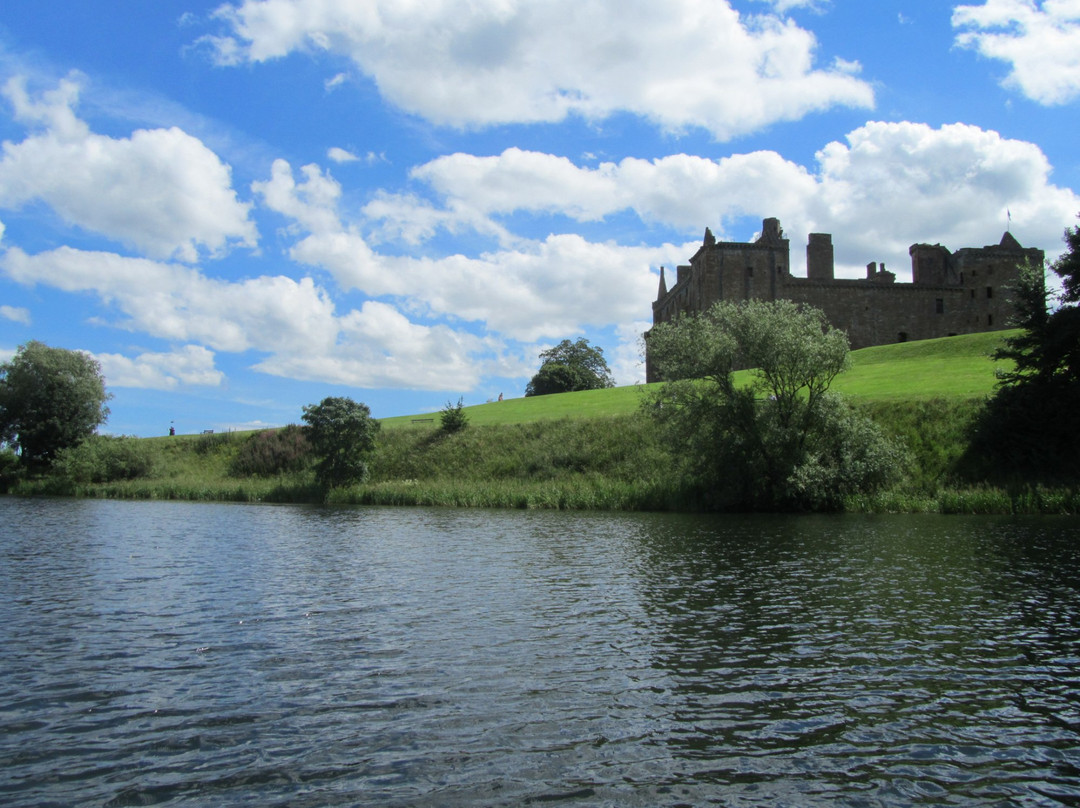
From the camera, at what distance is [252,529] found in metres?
29.5

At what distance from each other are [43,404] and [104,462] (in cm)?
1248

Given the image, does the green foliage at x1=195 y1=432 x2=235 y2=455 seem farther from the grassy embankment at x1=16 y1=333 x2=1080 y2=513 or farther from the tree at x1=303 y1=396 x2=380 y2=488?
the tree at x1=303 y1=396 x2=380 y2=488

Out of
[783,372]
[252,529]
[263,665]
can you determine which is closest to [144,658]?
[263,665]

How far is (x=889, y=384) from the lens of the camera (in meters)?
50.6

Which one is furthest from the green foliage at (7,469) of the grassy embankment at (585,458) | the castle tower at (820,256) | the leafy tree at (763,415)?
the castle tower at (820,256)

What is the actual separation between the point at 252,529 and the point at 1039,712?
26.7m

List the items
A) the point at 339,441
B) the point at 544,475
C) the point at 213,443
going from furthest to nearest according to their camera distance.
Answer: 1. the point at 213,443
2. the point at 339,441
3. the point at 544,475

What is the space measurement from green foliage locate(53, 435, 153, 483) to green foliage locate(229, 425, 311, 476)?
22.2ft

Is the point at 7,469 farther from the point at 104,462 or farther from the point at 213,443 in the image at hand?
the point at 213,443

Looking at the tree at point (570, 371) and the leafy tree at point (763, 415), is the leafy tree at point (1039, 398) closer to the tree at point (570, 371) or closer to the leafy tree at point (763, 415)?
the leafy tree at point (763, 415)

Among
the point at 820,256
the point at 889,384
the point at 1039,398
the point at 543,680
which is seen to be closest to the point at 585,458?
the point at 889,384

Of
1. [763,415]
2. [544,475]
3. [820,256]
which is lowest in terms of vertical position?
[544,475]

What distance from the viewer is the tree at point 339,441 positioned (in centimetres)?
5306

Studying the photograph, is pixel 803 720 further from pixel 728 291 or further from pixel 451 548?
pixel 728 291
